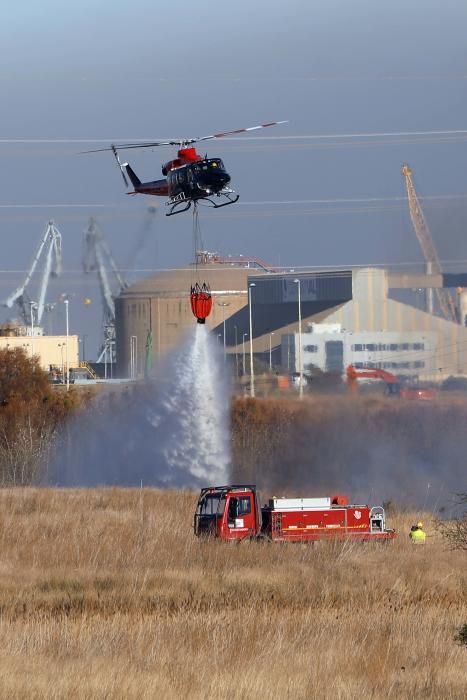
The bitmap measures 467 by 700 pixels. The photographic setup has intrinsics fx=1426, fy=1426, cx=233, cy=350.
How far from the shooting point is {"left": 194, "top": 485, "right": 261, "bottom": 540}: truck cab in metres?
43.1

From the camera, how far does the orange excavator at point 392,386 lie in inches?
2672

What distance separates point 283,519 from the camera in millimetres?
43000

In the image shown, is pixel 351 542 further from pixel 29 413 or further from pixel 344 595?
pixel 29 413

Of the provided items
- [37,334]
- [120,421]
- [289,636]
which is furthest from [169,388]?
[37,334]

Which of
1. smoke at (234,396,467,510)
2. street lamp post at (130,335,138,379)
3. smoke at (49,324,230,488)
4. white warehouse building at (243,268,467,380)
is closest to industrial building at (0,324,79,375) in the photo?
street lamp post at (130,335,138,379)

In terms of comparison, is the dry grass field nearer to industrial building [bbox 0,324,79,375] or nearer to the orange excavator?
the orange excavator

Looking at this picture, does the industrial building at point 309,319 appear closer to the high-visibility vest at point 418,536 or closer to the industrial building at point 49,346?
the industrial building at point 49,346

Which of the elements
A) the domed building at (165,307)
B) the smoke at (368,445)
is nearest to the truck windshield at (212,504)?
the smoke at (368,445)

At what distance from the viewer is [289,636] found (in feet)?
89.1

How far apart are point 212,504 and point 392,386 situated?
2732cm

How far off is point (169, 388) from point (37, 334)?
3009 inches

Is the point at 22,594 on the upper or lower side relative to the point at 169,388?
lower

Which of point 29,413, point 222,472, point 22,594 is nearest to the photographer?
point 22,594

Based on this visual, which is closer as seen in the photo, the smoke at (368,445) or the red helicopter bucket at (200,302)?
the red helicopter bucket at (200,302)
